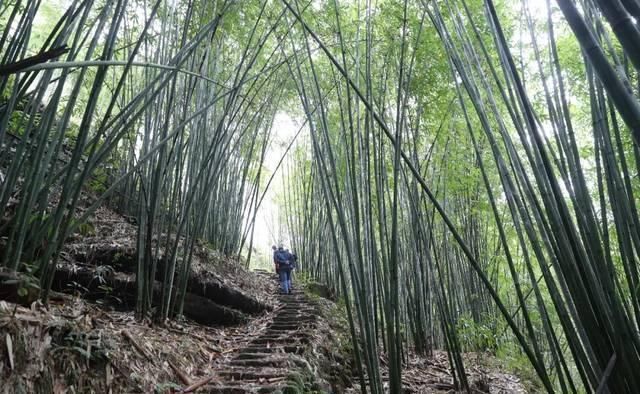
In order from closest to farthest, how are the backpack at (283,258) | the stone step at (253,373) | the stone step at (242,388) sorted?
the stone step at (242,388), the stone step at (253,373), the backpack at (283,258)

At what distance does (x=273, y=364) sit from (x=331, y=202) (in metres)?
1.48

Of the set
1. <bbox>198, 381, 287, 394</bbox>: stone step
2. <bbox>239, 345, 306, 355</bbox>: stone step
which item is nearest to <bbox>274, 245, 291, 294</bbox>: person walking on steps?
<bbox>239, 345, 306, 355</bbox>: stone step

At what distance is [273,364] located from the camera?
259cm

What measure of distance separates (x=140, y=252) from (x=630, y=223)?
2572mm

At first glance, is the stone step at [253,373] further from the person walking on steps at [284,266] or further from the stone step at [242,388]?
the person walking on steps at [284,266]

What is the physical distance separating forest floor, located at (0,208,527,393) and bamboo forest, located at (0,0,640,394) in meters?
0.01

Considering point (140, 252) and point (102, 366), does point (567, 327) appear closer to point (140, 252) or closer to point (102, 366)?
point (102, 366)

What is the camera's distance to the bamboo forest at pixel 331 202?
1.57 metres

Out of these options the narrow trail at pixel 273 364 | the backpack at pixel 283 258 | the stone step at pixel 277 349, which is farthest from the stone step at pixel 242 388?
the backpack at pixel 283 258

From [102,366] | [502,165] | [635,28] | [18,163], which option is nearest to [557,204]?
[502,165]

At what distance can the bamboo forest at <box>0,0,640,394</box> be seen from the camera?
5.15 feet

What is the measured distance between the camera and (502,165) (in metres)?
1.87

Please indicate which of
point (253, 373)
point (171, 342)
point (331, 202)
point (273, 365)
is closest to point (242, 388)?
point (253, 373)

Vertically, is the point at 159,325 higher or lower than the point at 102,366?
higher
